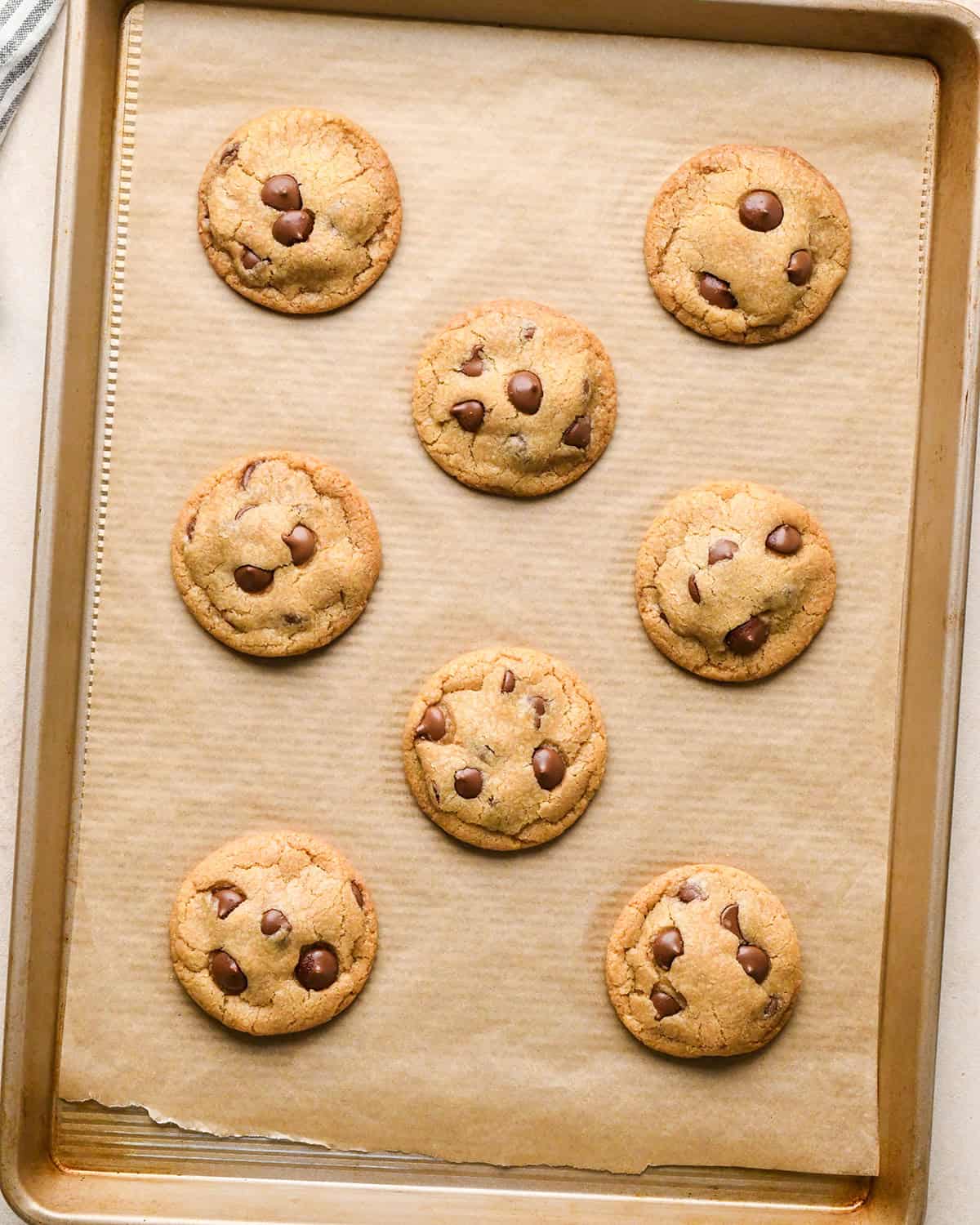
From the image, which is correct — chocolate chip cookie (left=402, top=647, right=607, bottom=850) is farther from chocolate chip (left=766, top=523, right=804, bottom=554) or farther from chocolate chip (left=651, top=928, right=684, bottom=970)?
chocolate chip (left=766, top=523, right=804, bottom=554)

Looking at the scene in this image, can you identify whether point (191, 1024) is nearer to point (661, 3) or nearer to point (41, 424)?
point (41, 424)

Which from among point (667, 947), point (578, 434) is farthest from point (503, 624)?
point (667, 947)

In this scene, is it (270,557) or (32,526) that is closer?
(270,557)

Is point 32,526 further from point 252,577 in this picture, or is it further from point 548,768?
point 548,768

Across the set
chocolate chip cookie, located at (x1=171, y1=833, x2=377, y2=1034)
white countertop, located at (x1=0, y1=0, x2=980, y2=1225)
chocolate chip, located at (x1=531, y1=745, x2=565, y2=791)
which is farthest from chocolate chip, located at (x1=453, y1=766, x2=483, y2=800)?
white countertop, located at (x1=0, y1=0, x2=980, y2=1225)

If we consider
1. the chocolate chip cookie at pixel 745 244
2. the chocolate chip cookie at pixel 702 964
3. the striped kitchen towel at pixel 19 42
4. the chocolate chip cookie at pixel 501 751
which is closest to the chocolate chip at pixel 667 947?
the chocolate chip cookie at pixel 702 964

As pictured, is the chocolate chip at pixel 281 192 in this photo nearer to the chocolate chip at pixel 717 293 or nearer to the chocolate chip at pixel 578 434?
the chocolate chip at pixel 578 434
